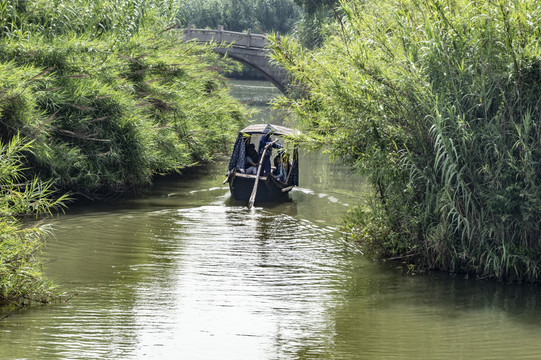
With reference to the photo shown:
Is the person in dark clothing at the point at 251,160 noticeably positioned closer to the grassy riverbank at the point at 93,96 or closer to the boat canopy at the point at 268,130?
the boat canopy at the point at 268,130

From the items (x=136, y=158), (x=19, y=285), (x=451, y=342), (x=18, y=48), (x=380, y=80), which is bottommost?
(x=451, y=342)

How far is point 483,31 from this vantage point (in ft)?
26.6

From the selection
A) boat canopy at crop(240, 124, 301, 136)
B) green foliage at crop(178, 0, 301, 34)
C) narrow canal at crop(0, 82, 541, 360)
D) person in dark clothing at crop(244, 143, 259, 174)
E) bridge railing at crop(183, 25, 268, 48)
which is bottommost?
narrow canal at crop(0, 82, 541, 360)

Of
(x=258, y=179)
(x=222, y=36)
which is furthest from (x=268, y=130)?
(x=222, y=36)

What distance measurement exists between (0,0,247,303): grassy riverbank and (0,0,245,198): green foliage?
2 cm

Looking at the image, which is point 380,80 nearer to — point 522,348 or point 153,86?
point 522,348

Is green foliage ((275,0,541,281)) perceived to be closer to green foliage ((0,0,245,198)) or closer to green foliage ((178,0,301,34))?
green foliage ((0,0,245,198))

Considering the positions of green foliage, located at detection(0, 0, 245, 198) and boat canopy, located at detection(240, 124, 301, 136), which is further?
boat canopy, located at detection(240, 124, 301, 136)

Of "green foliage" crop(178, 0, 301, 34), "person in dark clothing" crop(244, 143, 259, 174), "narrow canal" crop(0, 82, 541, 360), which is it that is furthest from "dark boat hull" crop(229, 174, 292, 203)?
"green foliage" crop(178, 0, 301, 34)

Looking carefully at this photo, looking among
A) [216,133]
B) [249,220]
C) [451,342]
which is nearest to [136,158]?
[249,220]

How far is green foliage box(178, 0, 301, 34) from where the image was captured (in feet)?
173

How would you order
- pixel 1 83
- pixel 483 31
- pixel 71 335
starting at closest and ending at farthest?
pixel 71 335, pixel 483 31, pixel 1 83

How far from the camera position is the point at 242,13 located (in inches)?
2099

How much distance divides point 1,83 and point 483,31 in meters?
6.74
